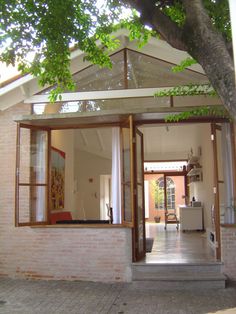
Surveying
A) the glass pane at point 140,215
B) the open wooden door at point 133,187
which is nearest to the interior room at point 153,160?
the glass pane at point 140,215

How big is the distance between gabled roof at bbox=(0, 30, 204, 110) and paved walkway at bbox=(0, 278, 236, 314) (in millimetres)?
3453

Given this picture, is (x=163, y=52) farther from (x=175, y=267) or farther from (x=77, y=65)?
(x=175, y=267)

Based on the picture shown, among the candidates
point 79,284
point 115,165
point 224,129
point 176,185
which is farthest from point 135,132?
point 176,185

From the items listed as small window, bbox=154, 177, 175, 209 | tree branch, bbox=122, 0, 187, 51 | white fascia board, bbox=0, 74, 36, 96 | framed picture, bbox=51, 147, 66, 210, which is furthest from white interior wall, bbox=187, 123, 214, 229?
small window, bbox=154, 177, 175, 209

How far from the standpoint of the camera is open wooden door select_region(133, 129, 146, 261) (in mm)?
7184

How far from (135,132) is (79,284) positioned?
113 inches

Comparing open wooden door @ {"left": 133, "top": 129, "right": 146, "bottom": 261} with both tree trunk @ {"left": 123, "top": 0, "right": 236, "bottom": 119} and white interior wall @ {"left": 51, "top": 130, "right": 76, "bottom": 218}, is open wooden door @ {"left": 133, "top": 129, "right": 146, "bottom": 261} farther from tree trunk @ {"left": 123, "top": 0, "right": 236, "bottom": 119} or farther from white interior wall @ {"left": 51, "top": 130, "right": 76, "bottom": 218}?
tree trunk @ {"left": 123, "top": 0, "right": 236, "bottom": 119}

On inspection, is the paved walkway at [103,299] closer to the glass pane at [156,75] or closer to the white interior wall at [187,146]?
the glass pane at [156,75]

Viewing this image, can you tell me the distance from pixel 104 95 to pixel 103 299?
3.64 meters

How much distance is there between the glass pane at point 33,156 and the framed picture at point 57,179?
0.94 metres

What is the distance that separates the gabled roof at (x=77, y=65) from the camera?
7355mm

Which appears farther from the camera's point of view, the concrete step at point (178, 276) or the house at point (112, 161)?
the house at point (112, 161)

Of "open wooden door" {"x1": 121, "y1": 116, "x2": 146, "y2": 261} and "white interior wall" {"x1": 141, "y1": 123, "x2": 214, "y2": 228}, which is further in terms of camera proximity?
"white interior wall" {"x1": 141, "y1": 123, "x2": 214, "y2": 228}

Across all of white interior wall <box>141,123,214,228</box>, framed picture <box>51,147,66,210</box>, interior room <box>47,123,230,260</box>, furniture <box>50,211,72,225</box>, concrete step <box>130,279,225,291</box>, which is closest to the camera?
concrete step <box>130,279,225,291</box>
